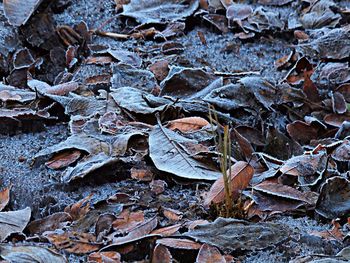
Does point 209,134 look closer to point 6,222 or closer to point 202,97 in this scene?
point 202,97

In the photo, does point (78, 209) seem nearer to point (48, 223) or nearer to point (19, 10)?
point (48, 223)

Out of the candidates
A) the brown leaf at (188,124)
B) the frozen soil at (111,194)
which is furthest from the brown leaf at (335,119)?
the frozen soil at (111,194)

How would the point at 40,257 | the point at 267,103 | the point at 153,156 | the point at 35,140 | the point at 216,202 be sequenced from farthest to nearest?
the point at 267,103 < the point at 35,140 < the point at 153,156 < the point at 216,202 < the point at 40,257

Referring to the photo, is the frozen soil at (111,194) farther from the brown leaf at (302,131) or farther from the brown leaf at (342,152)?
the brown leaf at (302,131)

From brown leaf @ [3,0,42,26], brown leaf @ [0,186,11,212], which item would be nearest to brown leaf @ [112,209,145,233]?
brown leaf @ [0,186,11,212]

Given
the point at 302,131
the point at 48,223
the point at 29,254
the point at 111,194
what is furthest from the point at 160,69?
the point at 29,254

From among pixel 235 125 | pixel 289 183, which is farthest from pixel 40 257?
pixel 235 125
